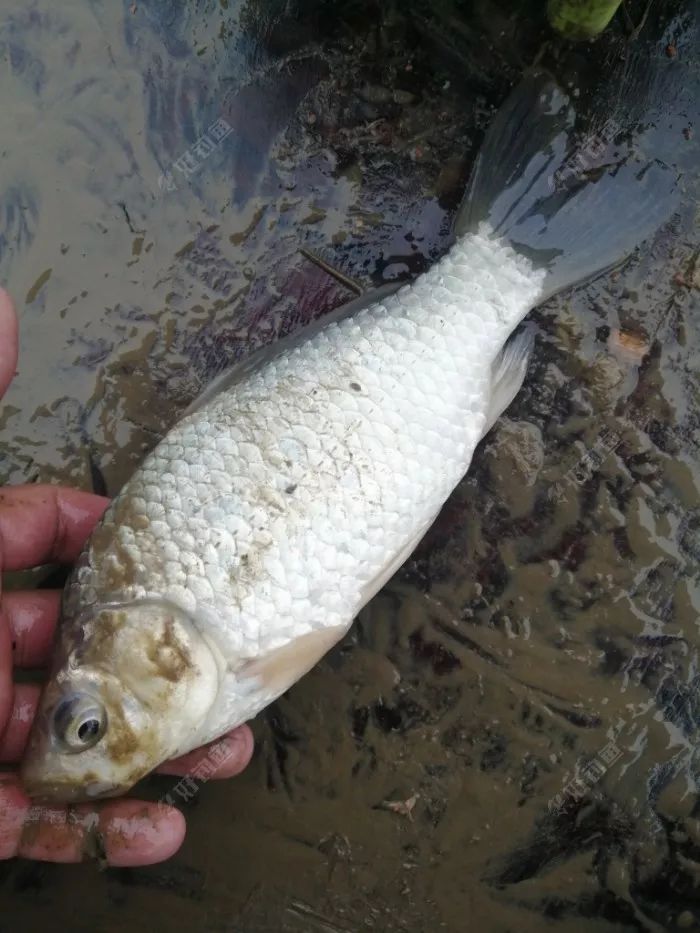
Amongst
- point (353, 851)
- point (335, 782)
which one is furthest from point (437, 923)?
point (335, 782)

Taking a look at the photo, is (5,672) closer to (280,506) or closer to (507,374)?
(280,506)

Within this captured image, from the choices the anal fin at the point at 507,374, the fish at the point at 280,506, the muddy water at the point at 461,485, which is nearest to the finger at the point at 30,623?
the fish at the point at 280,506

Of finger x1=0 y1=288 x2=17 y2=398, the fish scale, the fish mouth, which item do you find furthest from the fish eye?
finger x1=0 y1=288 x2=17 y2=398

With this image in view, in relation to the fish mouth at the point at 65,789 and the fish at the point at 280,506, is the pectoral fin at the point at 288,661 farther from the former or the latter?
the fish mouth at the point at 65,789

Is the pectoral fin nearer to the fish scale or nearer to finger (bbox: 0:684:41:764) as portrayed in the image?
the fish scale

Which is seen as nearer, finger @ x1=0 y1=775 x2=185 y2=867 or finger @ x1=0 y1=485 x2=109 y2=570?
finger @ x1=0 y1=775 x2=185 y2=867

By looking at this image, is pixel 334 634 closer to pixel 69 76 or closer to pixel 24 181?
pixel 24 181

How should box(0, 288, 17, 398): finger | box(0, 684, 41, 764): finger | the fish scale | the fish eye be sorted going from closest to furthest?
the fish eye
the fish scale
box(0, 288, 17, 398): finger
box(0, 684, 41, 764): finger
